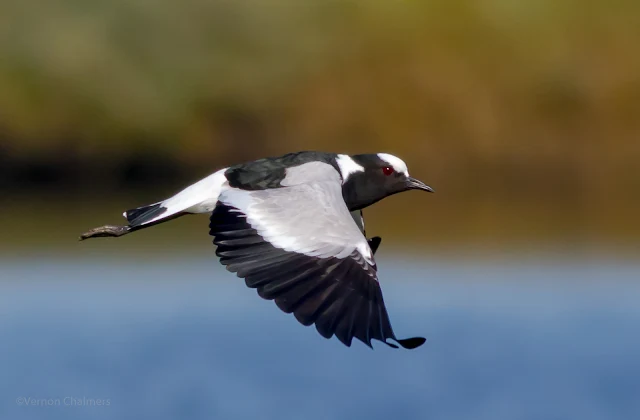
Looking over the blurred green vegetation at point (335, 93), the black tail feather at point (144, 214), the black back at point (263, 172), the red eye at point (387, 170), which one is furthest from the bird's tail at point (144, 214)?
the blurred green vegetation at point (335, 93)

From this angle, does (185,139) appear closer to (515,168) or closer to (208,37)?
(208,37)

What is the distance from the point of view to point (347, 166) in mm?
7285

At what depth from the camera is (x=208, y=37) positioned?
1838 centimetres

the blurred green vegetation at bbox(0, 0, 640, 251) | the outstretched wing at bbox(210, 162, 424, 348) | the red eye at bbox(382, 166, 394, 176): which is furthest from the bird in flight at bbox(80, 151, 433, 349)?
the blurred green vegetation at bbox(0, 0, 640, 251)

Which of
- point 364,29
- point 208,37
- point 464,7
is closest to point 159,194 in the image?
point 208,37

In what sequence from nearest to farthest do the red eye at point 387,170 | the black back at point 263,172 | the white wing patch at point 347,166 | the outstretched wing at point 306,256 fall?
1. the outstretched wing at point 306,256
2. the black back at point 263,172
3. the white wing patch at point 347,166
4. the red eye at point 387,170

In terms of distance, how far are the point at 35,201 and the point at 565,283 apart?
740 centimetres

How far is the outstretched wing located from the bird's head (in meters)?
0.74

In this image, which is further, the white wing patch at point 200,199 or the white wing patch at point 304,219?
the white wing patch at point 200,199

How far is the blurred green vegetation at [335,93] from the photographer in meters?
17.0

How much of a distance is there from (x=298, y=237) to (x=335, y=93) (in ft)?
40.0

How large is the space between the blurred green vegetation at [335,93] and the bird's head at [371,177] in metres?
8.52

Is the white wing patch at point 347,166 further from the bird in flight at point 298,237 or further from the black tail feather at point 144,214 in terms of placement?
the black tail feather at point 144,214

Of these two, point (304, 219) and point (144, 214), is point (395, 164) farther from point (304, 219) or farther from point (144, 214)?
point (144, 214)
